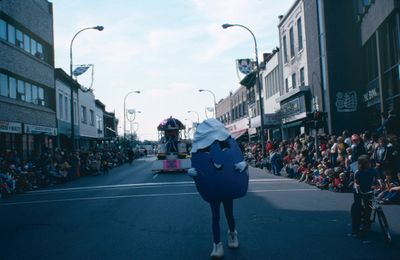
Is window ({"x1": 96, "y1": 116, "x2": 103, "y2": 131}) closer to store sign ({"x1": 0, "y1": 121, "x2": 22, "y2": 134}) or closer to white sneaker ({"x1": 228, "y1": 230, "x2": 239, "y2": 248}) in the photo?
store sign ({"x1": 0, "y1": 121, "x2": 22, "y2": 134})

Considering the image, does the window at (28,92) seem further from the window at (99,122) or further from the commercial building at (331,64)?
the window at (99,122)

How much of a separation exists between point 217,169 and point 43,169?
19337 millimetres

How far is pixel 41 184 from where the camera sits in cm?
2261

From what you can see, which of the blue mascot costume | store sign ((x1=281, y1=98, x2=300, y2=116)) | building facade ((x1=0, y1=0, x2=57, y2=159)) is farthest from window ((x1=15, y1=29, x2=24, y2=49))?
the blue mascot costume

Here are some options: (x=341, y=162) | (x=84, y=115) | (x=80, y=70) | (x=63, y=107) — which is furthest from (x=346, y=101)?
(x=84, y=115)

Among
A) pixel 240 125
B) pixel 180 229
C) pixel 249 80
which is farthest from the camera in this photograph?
pixel 240 125

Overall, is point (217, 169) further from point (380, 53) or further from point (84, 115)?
point (84, 115)

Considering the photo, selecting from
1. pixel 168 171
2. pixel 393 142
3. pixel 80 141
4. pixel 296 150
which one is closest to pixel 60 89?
pixel 80 141

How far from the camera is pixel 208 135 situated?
660cm

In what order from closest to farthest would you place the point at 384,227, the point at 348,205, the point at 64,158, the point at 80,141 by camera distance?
the point at 384,227, the point at 348,205, the point at 64,158, the point at 80,141

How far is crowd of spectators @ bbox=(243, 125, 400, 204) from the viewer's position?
11.7m

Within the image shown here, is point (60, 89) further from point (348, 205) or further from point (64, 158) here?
point (348, 205)

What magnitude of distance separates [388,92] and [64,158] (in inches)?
715

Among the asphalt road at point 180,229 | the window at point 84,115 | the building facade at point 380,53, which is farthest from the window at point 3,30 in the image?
the window at point 84,115
